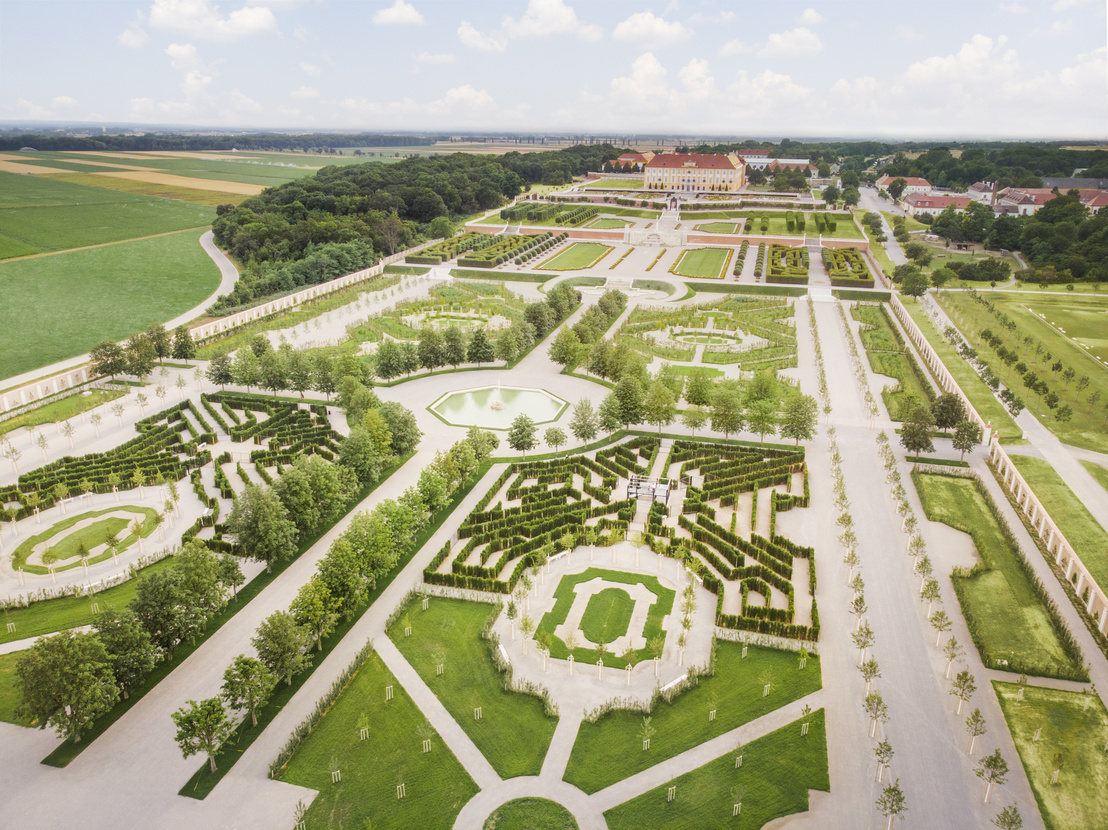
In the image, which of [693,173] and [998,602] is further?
[693,173]

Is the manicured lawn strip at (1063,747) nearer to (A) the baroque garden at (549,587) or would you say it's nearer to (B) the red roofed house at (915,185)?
(A) the baroque garden at (549,587)

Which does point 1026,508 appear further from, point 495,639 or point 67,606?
point 67,606

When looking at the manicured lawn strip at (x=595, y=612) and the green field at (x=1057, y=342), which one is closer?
the manicured lawn strip at (x=595, y=612)

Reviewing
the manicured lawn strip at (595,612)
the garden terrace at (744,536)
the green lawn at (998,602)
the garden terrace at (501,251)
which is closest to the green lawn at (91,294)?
the garden terrace at (501,251)

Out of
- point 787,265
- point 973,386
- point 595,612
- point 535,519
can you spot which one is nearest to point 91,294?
point 535,519

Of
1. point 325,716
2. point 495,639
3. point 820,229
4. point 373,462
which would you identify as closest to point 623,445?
point 373,462

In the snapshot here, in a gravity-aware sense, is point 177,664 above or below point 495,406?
above

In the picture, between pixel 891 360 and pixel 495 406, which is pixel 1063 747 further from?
pixel 891 360
